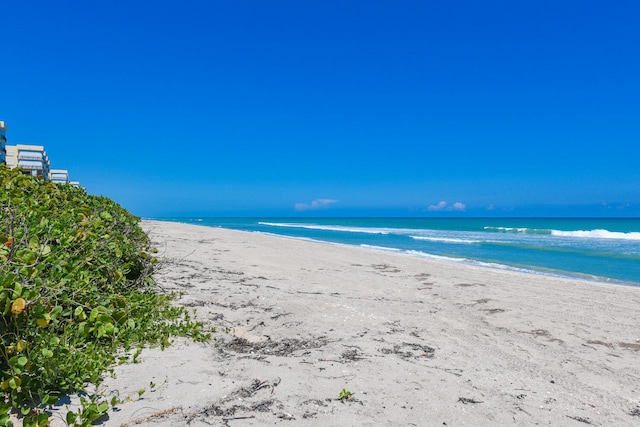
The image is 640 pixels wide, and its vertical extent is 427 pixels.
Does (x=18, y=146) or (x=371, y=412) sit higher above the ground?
(x=18, y=146)

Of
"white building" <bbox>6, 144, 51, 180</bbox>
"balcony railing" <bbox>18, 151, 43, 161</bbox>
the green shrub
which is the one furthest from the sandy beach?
"balcony railing" <bbox>18, 151, 43, 161</bbox>

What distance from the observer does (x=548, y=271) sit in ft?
44.9

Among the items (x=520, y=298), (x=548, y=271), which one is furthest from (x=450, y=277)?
(x=548, y=271)

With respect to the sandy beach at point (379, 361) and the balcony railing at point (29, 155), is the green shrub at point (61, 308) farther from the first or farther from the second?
the balcony railing at point (29, 155)

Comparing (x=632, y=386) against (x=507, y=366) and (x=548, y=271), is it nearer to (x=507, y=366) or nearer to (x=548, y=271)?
(x=507, y=366)

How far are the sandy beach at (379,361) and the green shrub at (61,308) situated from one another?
24 cm

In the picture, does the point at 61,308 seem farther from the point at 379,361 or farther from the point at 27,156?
the point at 27,156

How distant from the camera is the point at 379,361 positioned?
3744mm

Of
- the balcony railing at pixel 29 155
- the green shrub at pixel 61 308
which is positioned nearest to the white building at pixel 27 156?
the balcony railing at pixel 29 155

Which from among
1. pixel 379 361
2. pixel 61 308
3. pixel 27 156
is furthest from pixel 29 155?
pixel 379 361

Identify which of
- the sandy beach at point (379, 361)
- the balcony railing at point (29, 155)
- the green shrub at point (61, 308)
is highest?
the balcony railing at point (29, 155)

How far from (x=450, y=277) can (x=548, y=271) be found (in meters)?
5.52

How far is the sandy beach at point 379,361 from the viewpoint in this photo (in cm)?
276

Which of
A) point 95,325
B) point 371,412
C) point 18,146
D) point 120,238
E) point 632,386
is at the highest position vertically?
point 18,146
